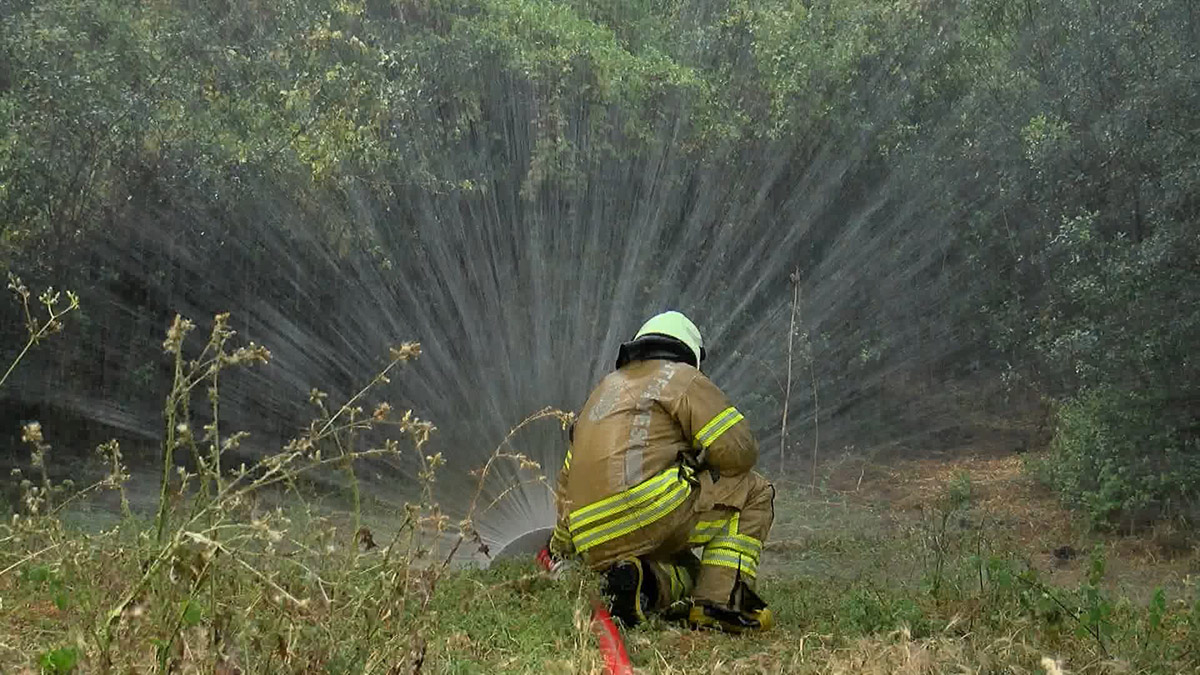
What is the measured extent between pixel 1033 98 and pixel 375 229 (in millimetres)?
6152

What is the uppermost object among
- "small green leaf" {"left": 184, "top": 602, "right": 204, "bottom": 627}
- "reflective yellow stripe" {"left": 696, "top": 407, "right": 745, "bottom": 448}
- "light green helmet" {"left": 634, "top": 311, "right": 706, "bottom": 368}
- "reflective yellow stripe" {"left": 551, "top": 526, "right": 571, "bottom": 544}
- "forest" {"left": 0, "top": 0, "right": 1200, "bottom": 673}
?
"forest" {"left": 0, "top": 0, "right": 1200, "bottom": 673}

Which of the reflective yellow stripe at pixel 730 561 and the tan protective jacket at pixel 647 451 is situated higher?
the tan protective jacket at pixel 647 451

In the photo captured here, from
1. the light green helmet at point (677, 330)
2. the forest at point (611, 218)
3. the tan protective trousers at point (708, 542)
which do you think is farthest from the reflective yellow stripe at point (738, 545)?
the forest at point (611, 218)

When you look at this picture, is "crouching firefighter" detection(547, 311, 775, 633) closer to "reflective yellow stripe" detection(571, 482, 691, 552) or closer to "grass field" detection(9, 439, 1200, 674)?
"reflective yellow stripe" detection(571, 482, 691, 552)

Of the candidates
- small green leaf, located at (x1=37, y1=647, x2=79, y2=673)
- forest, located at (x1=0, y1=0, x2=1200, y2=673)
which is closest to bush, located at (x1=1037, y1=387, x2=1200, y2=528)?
forest, located at (x1=0, y1=0, x2=1200, y2=673)

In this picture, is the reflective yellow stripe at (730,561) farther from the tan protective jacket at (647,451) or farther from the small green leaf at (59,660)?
the small green leaf at (59,660)

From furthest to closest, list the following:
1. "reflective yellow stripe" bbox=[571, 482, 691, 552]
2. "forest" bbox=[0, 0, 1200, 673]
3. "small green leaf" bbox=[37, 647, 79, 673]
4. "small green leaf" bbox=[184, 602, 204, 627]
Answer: "forest" bbox=[0, 0, 1200, 673], "reflective yellow stripe" bbox=[571, 482, 691, 552], "small green leaf" bbox=[184, 602, 204, 627], "small green leaf" bbox=[37, 647, 79, 673]

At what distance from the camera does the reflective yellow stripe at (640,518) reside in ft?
16.9

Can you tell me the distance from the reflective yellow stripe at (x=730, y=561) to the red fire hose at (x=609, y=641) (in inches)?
25.8

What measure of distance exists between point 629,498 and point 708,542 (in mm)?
454

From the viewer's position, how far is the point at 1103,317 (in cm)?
1034

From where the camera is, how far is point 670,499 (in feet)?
16.9

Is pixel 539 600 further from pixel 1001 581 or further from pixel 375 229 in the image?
pixel 375 229

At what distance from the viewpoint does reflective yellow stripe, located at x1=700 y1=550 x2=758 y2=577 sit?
17.5 feet
